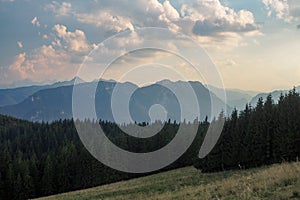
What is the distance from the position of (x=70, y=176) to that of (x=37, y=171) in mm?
9232

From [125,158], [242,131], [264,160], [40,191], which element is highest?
[242,131]

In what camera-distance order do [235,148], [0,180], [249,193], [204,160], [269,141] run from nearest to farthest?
[249,193], [269,141], [235,148], [204,160], [0,180]

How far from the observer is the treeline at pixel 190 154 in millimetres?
56656

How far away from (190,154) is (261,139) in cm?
4783

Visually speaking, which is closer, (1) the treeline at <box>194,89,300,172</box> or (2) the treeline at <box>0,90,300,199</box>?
(1) the treeline at <box>194,89,300,172</box>

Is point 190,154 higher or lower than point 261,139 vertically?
lower

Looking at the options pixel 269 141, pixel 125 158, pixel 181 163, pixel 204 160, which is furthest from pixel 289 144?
pixel 125 158

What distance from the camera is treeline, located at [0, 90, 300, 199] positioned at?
5666 cm

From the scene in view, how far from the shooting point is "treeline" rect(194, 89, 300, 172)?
54.7 meters

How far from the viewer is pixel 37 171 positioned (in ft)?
317

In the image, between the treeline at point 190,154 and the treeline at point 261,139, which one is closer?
the treeline at point 261,139

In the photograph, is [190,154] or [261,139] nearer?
[261,139]

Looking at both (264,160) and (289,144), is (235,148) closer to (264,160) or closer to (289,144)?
(264,160)

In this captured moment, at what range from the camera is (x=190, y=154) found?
10438 cm
